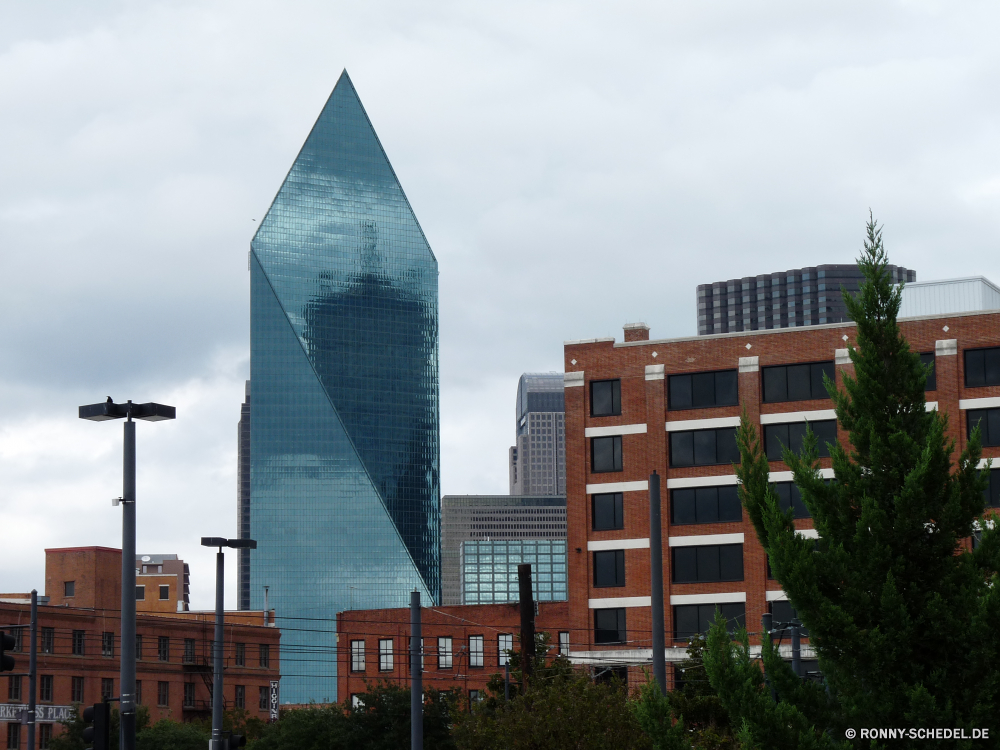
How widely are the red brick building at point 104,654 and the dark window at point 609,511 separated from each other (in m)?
46.2

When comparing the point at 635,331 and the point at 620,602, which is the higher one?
the point at 635,331

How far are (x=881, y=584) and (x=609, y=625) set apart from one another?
220ft

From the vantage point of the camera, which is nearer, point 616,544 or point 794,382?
point 794,382

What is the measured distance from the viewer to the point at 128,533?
26000mm

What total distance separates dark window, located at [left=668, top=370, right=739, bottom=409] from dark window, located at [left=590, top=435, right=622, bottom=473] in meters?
4.02

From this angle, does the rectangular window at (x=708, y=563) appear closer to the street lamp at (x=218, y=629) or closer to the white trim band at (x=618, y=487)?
the white trim band at (x=618, y=487)

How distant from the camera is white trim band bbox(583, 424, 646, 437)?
8381 cm

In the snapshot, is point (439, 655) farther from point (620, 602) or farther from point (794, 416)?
point (794, 416)

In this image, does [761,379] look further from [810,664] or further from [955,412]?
[810,664]

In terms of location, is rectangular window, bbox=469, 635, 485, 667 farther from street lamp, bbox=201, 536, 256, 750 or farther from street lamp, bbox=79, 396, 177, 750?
street lamp, bbox=79, 396, 177, 750

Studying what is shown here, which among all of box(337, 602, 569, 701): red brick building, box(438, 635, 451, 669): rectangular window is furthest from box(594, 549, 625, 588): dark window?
box(438, 635, 451, 669): rectangular window

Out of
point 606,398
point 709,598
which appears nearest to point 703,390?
point 606,398

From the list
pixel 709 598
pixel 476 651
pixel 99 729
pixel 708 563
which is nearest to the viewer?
pixel 99 729

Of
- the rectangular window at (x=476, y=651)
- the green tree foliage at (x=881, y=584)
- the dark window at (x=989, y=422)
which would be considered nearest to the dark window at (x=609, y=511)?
the dark window at (x=989, y=422)
